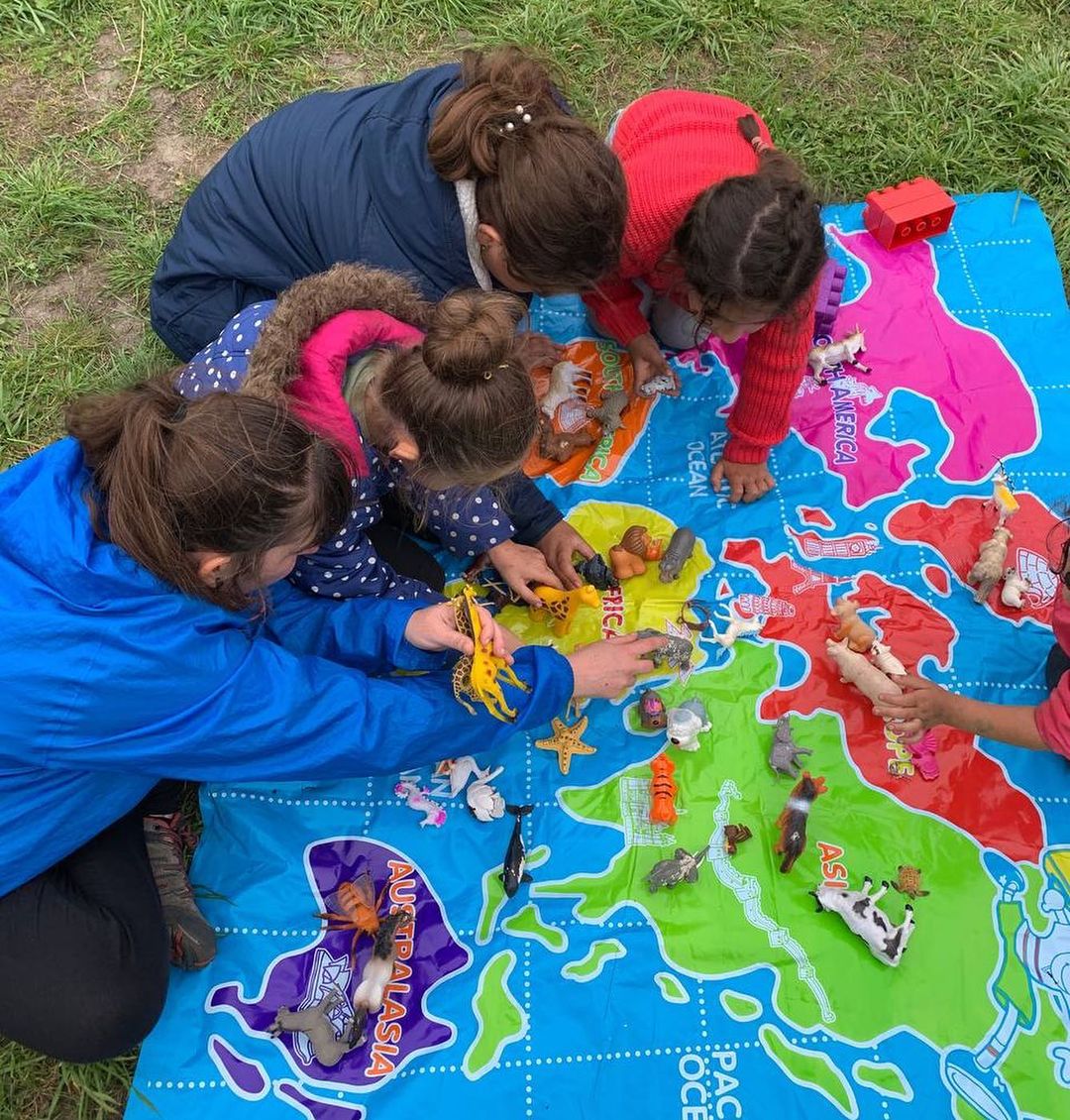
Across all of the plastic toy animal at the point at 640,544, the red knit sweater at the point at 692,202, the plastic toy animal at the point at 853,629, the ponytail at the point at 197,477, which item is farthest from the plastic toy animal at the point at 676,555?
the ponytail at the point at 197,477

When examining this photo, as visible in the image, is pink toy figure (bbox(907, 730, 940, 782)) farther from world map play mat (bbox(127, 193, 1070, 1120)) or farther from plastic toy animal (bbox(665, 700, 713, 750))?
plastic toy animal (bbox(665, 700, 713, 750))

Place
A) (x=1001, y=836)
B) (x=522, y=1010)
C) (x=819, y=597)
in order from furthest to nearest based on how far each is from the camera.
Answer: (x=819, y=597) → (x=1001, y=836) → (x=522, y=1010)

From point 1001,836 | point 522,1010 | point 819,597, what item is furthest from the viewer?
point 819,597

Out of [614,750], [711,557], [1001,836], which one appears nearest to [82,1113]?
[614,750]

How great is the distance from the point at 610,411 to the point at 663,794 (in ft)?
3.17

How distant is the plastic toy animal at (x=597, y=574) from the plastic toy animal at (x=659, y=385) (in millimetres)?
516

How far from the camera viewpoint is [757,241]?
5.71ft

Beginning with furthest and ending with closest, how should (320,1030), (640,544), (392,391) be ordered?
(640,544), (320,1030), (392,391)

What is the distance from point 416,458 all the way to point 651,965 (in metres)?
1.06

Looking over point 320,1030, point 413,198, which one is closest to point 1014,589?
point 413,198

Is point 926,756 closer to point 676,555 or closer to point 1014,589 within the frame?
point 1014,589

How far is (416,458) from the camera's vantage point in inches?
61.6

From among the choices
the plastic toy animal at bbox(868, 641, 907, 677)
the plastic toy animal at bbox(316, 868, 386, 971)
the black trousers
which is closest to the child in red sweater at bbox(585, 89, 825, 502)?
the plastic toy animal at bbox(868, 641, 907, 677)

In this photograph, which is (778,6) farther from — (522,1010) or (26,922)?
(26,922)
